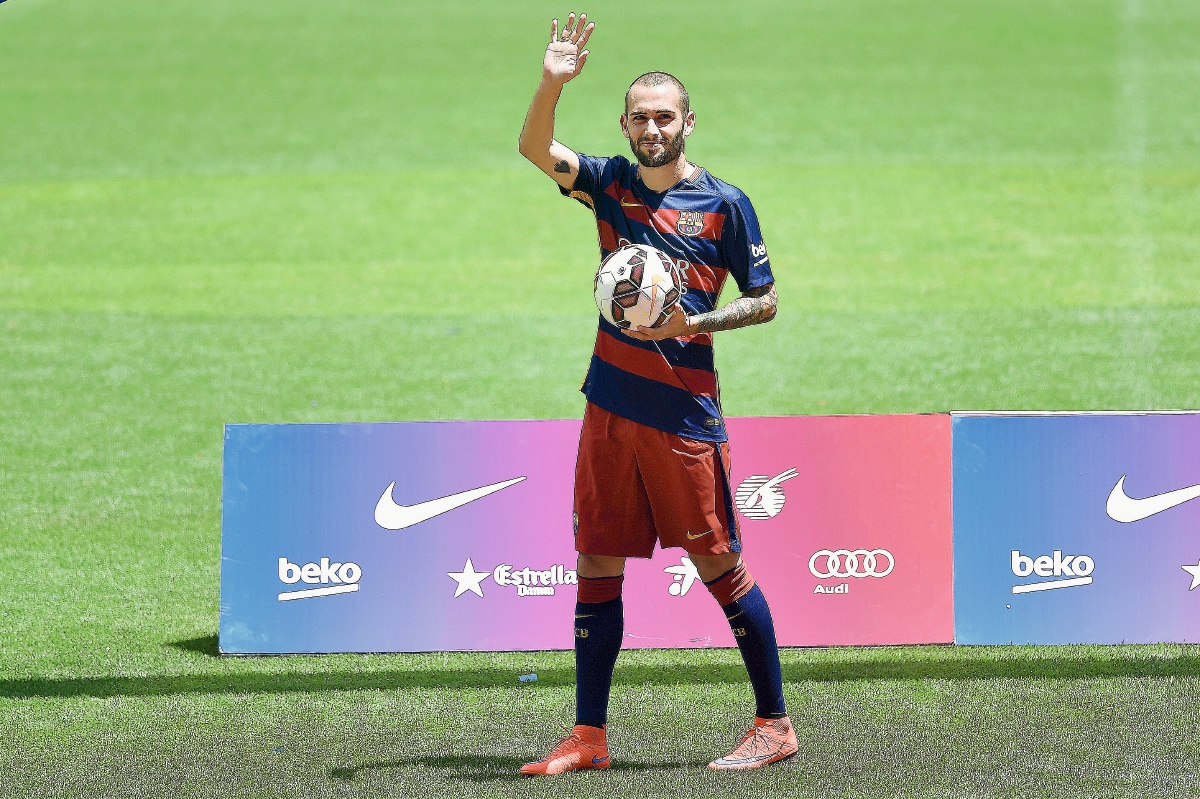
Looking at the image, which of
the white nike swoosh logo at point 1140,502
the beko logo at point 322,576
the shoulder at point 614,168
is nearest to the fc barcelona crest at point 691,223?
the shoulder at point 614,168

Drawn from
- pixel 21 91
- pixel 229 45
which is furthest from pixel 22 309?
pixel 229 45

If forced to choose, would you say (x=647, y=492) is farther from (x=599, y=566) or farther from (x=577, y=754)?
(x=577, y=754)

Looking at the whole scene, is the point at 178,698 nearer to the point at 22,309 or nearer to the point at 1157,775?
the point at 1157,775

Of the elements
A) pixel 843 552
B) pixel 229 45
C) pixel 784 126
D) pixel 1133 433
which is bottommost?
pixel 843 552

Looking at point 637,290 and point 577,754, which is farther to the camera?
point 577,754

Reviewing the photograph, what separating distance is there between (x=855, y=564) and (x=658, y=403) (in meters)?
1.84

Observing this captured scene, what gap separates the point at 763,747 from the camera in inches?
200

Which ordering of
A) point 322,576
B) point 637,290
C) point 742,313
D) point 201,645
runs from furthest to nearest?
point 201,645 < point 322,576 < point 742,313 < point 637,290

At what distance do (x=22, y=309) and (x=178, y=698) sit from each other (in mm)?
10506

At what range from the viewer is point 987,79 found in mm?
26344

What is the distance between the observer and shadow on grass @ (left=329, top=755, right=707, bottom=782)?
4.99 meters

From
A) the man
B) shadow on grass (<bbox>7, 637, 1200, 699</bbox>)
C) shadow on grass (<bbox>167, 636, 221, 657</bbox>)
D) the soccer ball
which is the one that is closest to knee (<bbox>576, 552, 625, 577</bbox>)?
the man

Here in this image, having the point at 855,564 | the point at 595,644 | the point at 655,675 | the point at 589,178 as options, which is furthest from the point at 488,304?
the point at 595,644

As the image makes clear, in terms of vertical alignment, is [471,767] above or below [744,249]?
below
